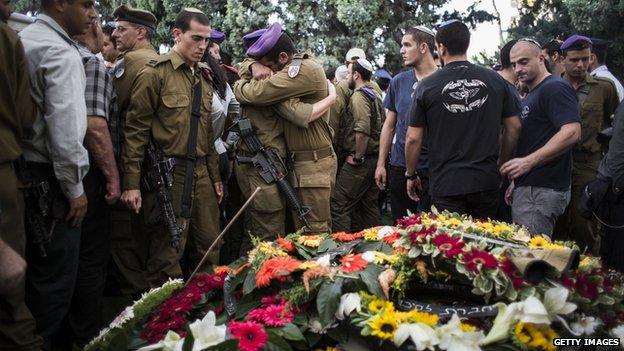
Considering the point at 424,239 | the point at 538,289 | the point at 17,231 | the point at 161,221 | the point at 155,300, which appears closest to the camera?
the point at 538,289

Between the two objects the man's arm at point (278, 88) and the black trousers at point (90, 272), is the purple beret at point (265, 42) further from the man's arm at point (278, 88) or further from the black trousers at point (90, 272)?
the black trousers at point (90, 272)

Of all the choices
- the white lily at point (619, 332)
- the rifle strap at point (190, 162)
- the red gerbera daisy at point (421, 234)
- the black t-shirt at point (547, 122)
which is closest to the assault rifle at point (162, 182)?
the rifle strap at point (190, 162)

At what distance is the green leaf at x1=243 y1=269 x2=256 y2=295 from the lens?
9.21 feet

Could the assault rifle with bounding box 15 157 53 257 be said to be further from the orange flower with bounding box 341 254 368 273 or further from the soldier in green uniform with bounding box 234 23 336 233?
the soldier in green uniform with bounding box 234 23 336 233

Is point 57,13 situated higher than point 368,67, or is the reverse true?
point 57,13

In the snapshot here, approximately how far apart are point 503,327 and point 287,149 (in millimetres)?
3482

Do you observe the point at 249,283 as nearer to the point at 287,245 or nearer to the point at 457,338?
the point at 287,245

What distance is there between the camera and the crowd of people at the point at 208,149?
3451 mm

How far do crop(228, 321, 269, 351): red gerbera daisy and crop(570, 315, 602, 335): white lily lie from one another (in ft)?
3.86

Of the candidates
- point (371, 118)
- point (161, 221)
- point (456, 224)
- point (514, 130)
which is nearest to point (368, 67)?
point (371, 118)

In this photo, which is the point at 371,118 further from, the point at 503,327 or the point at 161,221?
the point at 503,327

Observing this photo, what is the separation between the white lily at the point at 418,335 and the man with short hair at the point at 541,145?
2.82m

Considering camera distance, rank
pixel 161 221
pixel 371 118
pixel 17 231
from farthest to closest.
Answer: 1. pixel 371 118
2. pixel 161 221
3. pixel 17 231

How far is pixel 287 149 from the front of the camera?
5.67 m
